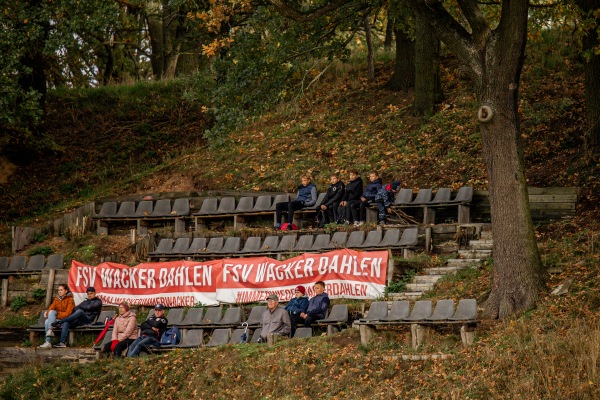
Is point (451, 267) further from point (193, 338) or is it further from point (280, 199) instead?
point (280, 199)

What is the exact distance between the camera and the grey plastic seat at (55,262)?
24.1m

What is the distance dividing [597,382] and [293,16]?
9400 mm

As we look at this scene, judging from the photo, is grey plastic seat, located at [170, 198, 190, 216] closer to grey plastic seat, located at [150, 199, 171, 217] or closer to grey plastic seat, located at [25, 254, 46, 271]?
grey plastic seat, located at [150, 199, 171, 217]

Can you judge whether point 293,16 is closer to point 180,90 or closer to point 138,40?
point 180,90

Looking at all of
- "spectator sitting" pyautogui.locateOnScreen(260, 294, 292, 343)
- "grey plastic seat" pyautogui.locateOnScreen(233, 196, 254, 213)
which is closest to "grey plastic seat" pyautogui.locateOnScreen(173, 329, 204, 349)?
"spectator sitting" pyautogui.locateOnScreen(260, 294, 292, 343)

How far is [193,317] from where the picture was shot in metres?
20.2

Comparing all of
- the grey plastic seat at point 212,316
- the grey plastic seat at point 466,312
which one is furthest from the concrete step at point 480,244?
the grey plastic seat at point 212,316

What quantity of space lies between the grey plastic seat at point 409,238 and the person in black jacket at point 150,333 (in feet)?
16.7

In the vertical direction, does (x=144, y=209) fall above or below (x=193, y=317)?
above

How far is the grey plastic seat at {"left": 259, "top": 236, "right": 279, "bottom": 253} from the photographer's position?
22.7m

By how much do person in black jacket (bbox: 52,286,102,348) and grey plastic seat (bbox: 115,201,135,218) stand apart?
5.09 meters

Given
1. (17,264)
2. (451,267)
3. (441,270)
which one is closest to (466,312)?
(441,270)

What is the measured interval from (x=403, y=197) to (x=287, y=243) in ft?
10.8

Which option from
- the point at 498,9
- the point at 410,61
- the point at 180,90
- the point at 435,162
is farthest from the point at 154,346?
the point at 180,90
